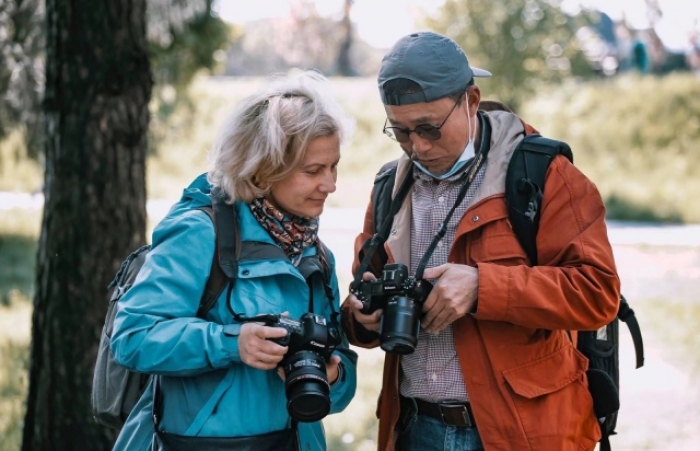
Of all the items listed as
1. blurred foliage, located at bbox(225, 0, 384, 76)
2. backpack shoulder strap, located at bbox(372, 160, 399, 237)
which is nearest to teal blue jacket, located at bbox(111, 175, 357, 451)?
backpack shoulder strap, located at bbox(372, 160, 399, 237)

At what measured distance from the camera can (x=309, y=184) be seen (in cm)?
253

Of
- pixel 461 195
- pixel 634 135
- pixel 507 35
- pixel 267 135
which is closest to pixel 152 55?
pixel 267 135

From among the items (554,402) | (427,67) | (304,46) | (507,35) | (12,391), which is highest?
(304,46)

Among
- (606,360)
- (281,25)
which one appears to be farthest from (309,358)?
(281,25)

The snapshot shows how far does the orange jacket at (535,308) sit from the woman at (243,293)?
17.5 inches

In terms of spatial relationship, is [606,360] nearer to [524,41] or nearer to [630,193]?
[630,193]

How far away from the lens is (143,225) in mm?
4344

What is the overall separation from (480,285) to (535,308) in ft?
0.53

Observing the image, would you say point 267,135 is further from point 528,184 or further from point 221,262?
point 528,184

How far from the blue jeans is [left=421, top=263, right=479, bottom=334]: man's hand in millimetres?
348

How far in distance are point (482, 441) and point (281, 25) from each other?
58.4 metres

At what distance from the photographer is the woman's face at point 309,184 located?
99.6 inches

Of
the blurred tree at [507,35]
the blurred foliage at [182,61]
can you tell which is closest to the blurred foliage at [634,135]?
the blurred tree at [507,35]

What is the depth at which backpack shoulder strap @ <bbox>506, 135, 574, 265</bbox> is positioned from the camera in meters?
2.45
